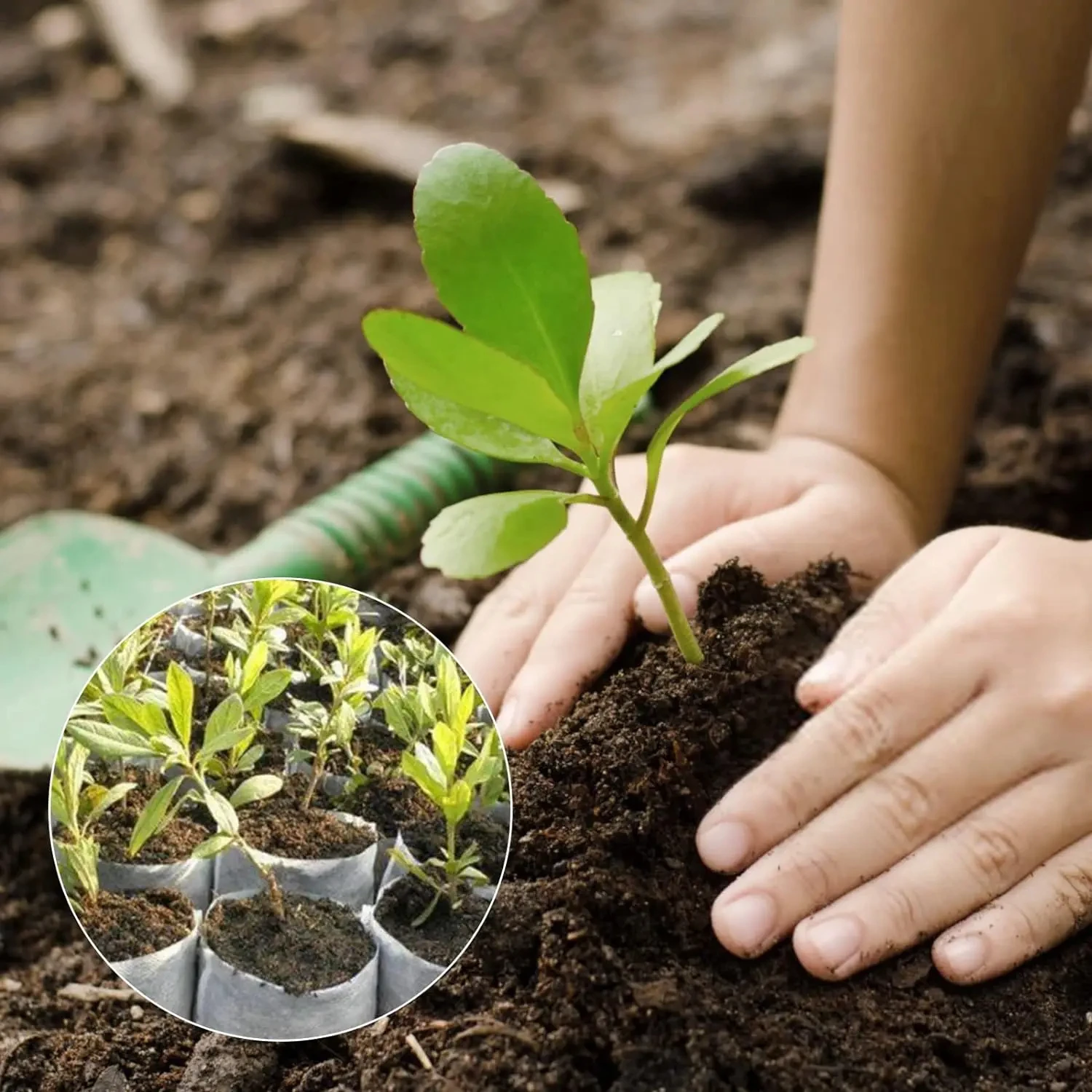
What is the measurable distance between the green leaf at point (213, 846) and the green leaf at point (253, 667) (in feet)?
0.33

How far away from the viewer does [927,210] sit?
1332mm

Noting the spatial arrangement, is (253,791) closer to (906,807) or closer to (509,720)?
(509,720)

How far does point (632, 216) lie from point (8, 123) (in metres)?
1.48

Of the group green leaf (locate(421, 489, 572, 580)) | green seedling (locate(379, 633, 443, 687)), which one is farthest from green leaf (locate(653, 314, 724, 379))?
green seedling (locate(379, 633, 443, 687))

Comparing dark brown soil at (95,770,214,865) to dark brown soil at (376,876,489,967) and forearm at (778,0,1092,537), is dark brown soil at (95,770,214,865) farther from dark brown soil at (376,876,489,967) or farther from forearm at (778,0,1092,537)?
forearm at (778,0,1092,537)

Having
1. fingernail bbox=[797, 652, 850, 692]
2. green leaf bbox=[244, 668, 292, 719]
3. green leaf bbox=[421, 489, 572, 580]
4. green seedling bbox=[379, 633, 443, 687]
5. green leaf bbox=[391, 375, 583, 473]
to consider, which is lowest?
fingernail bbox=[797, 652, 850, 692]

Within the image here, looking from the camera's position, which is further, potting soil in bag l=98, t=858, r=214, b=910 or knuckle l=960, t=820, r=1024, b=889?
knuckle l=960, t=820, r=1024, b=889

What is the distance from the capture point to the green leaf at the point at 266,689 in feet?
2.89

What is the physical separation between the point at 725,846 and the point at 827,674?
0.61 ft

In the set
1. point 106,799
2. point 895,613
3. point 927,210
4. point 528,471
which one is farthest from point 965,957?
point 528,471

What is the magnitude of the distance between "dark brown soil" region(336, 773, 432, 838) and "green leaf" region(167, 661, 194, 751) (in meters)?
0.11

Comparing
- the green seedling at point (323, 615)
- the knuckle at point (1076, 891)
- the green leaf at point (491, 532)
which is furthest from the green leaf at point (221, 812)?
the knuckle at point (1076, 891)

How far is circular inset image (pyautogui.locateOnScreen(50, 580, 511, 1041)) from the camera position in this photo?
0.87 m

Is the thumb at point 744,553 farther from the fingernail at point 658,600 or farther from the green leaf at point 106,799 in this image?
the green leaf at point 106,799
